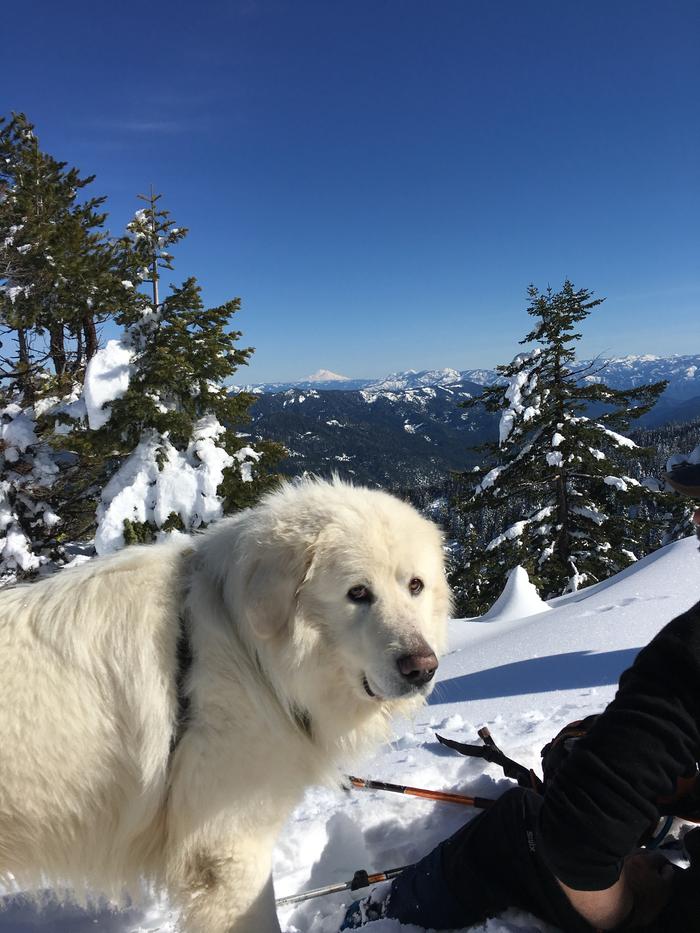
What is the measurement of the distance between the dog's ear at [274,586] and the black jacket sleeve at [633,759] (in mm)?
1138

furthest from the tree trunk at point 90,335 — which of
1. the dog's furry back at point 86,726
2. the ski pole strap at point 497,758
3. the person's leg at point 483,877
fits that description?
the person's leg at point 483,877

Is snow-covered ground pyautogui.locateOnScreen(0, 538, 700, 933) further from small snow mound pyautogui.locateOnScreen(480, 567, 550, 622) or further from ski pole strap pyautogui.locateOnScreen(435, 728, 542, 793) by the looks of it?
small snow mound pyautogui.locateOnScreen(480, 567, 550, 622)

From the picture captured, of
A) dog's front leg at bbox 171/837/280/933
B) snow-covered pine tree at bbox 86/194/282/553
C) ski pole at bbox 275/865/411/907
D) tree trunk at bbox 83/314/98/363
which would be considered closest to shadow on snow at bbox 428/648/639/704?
ski pole at bbox 275/865/411/907

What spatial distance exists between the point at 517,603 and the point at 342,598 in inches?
305

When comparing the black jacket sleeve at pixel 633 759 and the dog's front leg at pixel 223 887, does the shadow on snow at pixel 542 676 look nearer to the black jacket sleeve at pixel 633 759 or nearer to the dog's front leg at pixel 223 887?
the dog's front leg at pixel 223 887

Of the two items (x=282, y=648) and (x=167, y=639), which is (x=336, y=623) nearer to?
(x=282, y=648)

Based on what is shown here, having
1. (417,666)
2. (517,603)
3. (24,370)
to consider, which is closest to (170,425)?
(24,370)

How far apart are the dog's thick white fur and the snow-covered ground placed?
638 mm

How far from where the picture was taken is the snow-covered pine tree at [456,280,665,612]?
1554 cm

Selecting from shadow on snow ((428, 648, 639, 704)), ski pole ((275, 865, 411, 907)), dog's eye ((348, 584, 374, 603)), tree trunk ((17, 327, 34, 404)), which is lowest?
shadow on snow ((428, 648, 639, 704))

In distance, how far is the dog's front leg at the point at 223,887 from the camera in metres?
2.04

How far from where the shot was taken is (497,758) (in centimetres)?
300

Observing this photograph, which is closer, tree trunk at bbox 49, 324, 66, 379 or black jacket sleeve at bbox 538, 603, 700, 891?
black jacket sleeve at bbox 538, 603, 700, 891

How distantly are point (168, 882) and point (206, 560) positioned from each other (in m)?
1.27
